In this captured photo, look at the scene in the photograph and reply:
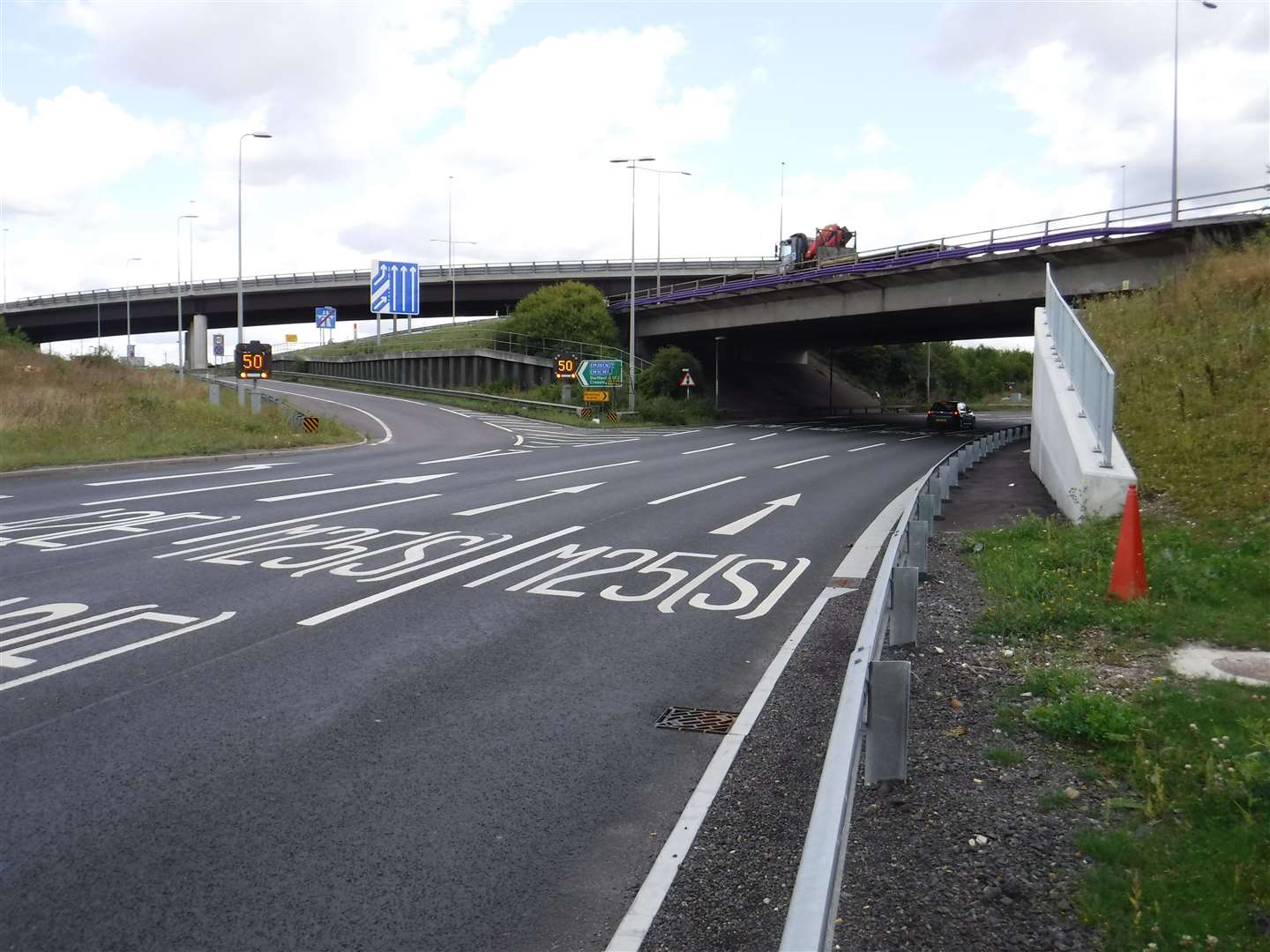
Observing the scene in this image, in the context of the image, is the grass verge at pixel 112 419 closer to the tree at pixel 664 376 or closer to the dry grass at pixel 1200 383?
the dry grass at pixel 1200 383

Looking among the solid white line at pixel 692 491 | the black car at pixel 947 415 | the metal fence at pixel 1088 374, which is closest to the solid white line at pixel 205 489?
the solid white line at pixel 692 491

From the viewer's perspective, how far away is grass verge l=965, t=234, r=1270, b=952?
379 centimetres

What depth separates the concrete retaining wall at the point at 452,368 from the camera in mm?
59094

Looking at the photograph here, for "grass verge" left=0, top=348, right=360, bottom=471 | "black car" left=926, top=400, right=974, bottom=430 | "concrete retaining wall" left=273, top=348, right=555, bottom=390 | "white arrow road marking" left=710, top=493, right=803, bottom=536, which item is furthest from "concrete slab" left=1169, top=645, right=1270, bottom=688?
"concrete retaining wall" left=273, top=348, right=555, bottom=390

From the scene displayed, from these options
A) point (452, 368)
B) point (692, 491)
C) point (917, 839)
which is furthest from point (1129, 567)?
point (452, 368)

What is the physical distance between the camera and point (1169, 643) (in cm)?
715

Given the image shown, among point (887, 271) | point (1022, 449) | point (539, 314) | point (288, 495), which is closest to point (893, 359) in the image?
point (539, 314)

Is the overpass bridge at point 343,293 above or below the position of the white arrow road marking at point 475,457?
above

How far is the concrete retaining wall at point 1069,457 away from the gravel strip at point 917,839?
5.16m

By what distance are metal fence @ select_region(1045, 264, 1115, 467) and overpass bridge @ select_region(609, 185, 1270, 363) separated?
1685cm

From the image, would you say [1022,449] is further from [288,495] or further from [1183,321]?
[288,495]

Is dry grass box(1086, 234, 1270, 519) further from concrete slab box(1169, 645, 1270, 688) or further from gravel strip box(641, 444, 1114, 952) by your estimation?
gravel strip box(641, 444, 1114, 952)

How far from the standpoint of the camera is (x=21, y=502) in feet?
52.5

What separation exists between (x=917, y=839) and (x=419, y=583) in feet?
21.7
